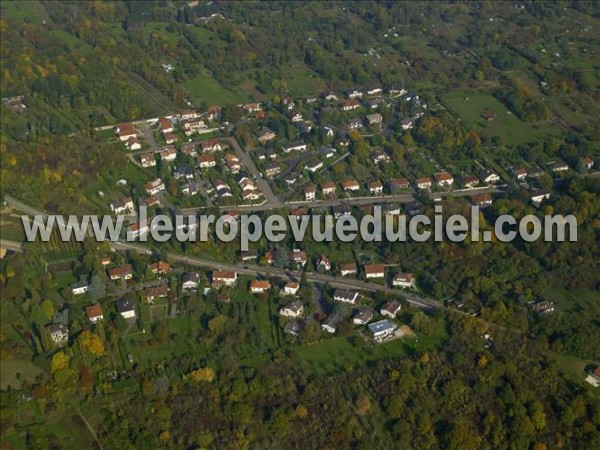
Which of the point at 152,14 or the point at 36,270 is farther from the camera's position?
the point at 152,14

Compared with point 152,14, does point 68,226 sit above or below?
below

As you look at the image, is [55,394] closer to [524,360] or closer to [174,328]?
[174,328]

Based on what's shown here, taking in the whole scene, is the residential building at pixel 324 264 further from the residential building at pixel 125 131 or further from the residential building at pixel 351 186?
the residential building at pixel 125 131

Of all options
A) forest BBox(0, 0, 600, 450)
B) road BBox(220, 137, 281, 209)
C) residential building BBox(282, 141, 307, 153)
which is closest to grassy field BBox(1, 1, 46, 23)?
forest BBox(0, 0, 600, 450)

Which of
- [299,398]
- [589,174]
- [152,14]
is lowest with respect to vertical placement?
[299,398]

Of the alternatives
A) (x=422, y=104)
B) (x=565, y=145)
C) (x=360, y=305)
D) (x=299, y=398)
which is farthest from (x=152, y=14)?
(x=299, y=398)

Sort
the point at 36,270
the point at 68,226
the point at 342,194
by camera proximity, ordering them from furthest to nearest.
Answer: the point at 342,194
the point at 68,226
the point at 36,270
